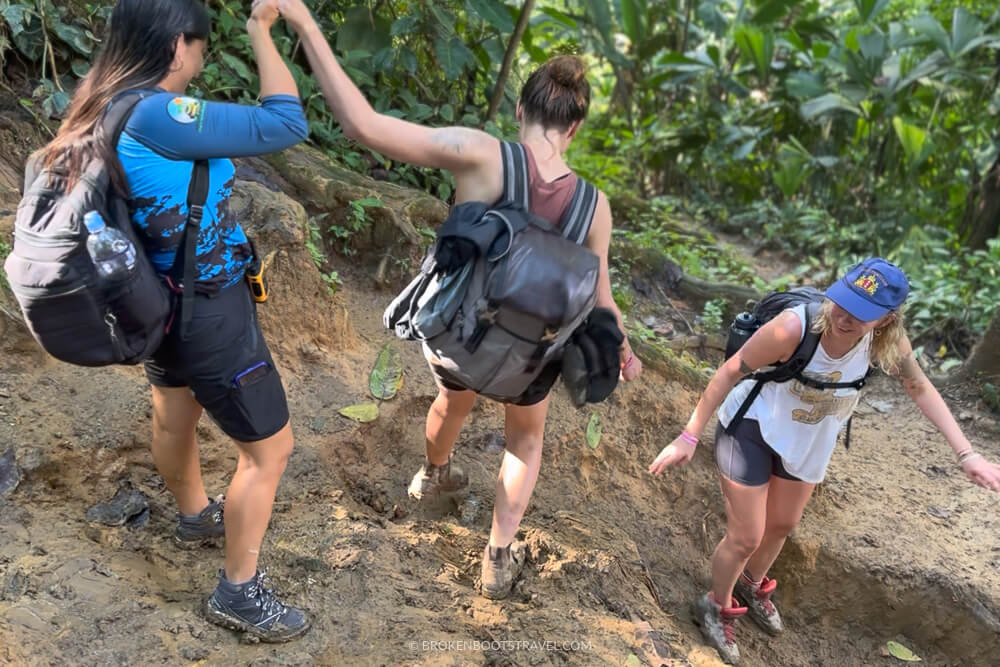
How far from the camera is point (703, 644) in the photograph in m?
3.60

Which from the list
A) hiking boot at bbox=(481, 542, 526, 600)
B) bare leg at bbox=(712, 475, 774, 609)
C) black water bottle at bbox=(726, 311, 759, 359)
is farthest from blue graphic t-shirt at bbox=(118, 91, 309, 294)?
bare leg at bbox=(712, 475, 774, 609)

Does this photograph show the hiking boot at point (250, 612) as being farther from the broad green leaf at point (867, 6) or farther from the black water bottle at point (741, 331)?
the broad green leaf at point (867, 6)

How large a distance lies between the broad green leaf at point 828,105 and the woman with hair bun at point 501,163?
24.2 feet

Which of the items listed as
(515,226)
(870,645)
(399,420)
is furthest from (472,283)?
(870,645)

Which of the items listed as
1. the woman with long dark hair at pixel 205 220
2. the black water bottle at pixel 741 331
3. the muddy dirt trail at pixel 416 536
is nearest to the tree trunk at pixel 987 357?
the muddy dirt trail at pixel 416 536

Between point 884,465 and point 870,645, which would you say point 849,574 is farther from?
point 884,465

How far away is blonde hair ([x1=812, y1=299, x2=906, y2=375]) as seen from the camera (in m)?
2.98

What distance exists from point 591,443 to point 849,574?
1.50m

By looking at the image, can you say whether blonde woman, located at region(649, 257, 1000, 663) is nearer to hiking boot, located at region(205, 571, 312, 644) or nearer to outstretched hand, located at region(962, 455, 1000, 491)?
outstretched hand, located at region(962, 455, 1000, 491)

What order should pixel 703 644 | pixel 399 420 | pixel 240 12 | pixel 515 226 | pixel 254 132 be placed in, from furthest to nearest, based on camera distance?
pixel 240 12, pixel 399 420, pixel 703 644, pixel 515 226, pixel 254 132

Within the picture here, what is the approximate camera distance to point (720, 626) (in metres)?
3.69

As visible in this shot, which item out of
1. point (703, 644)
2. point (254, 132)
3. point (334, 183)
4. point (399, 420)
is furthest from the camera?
point (334, 183)

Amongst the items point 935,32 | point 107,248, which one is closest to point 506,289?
point 107,248

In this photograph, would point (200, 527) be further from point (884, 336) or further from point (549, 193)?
point (884, 336)
